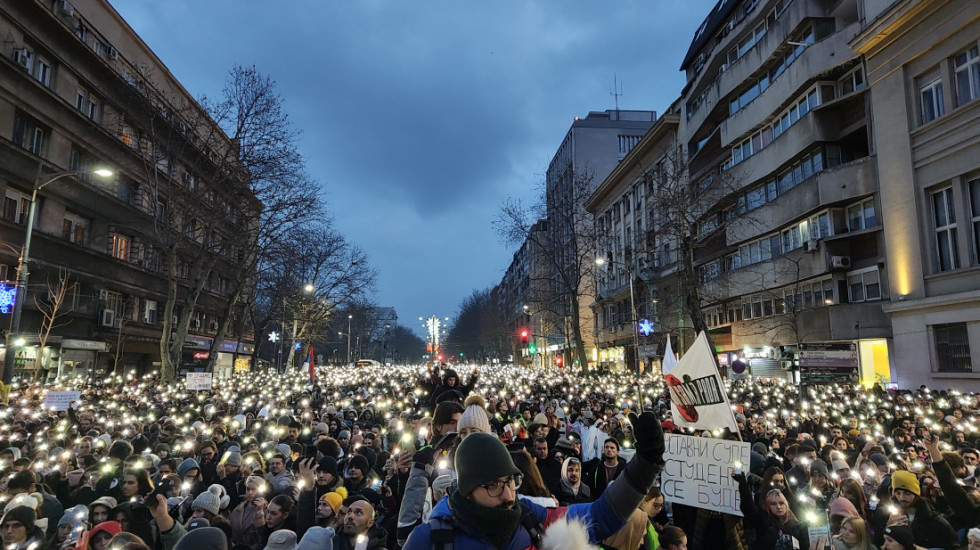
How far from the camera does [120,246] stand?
112 ft

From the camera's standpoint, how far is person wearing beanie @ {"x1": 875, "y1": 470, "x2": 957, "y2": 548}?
552 cm

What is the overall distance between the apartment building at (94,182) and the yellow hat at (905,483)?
25.5 m

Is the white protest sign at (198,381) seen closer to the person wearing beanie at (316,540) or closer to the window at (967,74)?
the person wearing beanie at (316,540)

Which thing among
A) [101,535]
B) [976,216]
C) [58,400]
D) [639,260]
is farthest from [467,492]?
[639,260]

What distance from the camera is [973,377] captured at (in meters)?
20.4

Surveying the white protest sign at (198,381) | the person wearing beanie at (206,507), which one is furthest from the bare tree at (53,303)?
the person wearing beanie at (206,507)

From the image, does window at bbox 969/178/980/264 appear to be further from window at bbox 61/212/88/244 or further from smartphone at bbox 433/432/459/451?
window at bbox 61/212/88/244

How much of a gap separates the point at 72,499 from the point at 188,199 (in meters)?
20.2

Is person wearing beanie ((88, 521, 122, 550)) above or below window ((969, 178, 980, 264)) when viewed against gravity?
below

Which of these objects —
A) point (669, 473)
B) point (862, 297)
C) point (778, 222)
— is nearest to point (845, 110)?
point (778, 222)

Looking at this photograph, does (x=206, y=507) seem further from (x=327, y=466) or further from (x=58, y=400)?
(x=58, y=400)

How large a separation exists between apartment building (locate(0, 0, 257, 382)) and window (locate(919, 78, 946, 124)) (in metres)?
28.0

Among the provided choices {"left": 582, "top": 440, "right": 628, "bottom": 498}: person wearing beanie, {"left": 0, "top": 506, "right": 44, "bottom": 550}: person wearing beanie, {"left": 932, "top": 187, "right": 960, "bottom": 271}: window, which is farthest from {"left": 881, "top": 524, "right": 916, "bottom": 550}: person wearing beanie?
{"left": 932, "top": 187, "right": 960, "bottom": 271}: window

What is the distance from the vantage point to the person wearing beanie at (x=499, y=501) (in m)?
2.45
